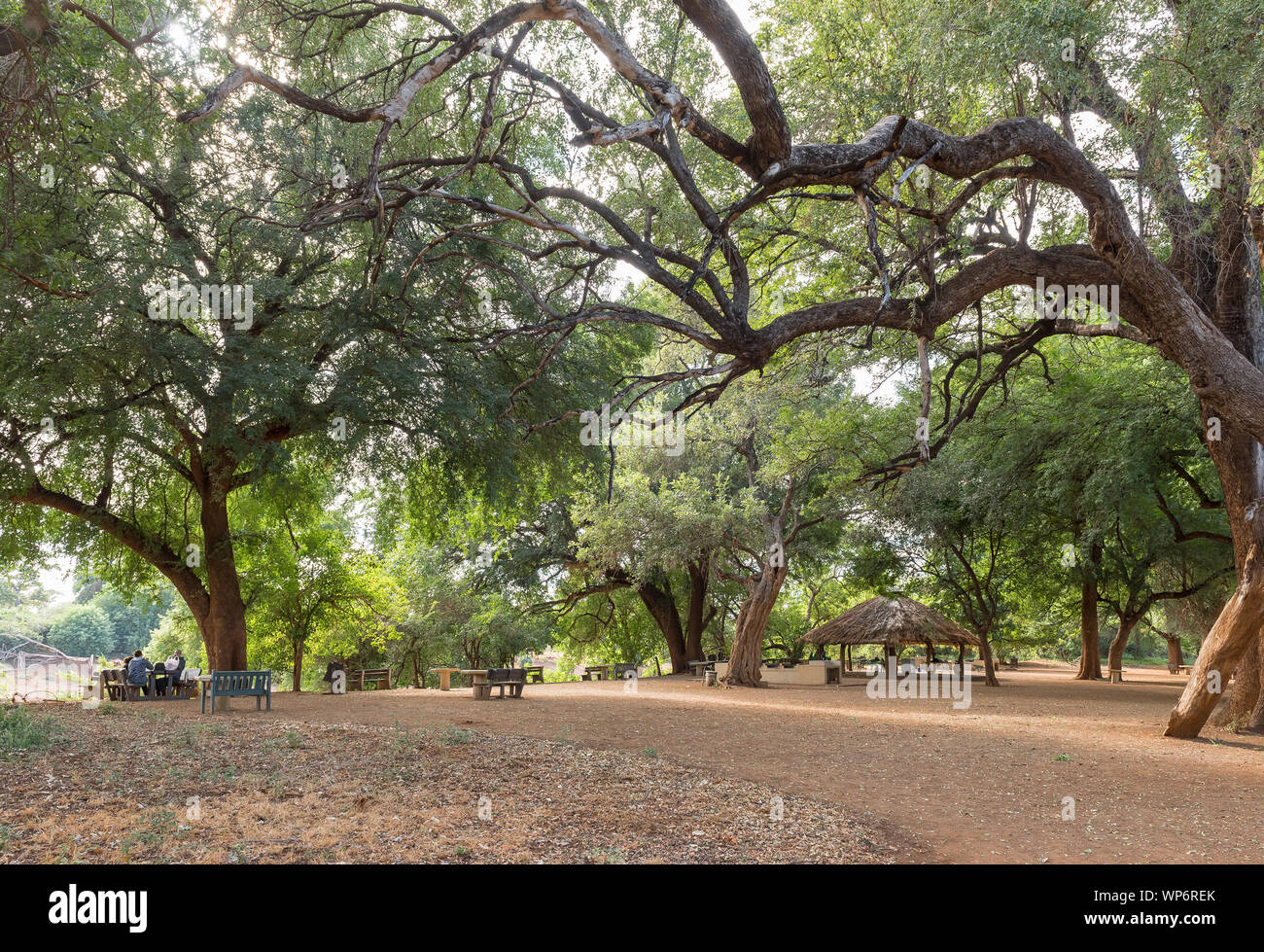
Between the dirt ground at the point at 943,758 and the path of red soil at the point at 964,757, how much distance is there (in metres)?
0.03

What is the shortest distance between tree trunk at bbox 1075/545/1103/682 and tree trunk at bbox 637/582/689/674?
47.9 feet

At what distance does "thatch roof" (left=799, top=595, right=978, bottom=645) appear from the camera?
27.2 m

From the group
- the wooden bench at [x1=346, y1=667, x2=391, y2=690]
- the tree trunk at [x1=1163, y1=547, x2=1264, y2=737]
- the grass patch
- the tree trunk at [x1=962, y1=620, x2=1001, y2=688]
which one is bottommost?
the wooden bench at [x1=346, y1=667, x2=391, y2=690]

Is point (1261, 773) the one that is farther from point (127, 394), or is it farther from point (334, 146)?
point (127, 394)

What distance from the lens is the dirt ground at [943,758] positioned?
21.5ft

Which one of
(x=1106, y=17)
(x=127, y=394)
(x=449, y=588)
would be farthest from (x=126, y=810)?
(x=449, y=588)

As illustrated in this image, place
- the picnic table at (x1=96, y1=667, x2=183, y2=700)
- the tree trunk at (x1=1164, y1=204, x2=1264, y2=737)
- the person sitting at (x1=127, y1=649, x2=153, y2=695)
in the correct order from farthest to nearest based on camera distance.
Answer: the picnic table at (x1=96, y1=667, x2=183, y2=700), the person sitting at (x1=127, y1=649, x2=153, y2=695), the tree trunk at (x1=1164, y1=204, x2=1264, y2=737)

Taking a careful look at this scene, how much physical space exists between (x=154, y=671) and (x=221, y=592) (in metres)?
3.09

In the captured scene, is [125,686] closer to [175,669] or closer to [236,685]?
[175,669]

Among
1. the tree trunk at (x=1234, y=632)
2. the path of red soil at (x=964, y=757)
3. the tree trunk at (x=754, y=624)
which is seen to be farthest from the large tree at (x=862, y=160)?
the tree trunk at (x=754, y=624)

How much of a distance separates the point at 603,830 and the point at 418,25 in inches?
480

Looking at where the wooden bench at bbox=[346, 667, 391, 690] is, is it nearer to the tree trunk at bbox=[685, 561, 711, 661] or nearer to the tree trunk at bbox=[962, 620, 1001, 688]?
the tree trunk at bbox=[685, 561, 711, 661]

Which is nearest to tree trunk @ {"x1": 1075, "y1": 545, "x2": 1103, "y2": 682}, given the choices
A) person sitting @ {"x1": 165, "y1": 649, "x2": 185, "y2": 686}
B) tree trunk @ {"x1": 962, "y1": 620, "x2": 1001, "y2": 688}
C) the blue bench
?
tree trunk @ {"x1": 962, "y1": 620, "x2": 1001, "y2": 688}

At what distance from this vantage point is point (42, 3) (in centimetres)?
622
